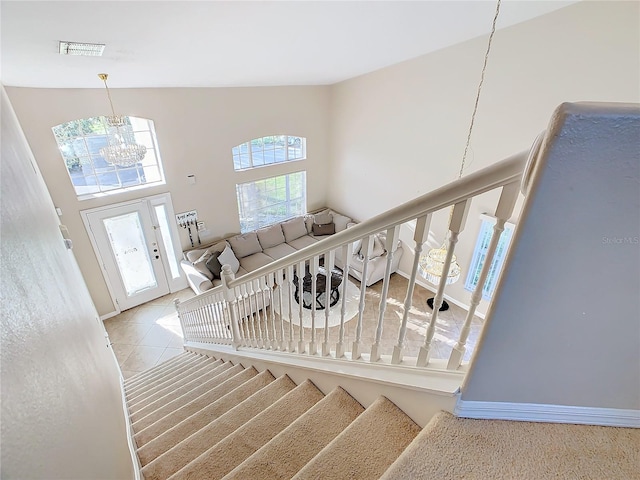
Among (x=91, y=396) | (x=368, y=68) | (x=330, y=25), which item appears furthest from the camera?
(x=368, y=68)

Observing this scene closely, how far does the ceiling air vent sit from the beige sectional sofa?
3179 mm

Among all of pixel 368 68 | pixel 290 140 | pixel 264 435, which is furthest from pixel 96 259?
pixel 368 68

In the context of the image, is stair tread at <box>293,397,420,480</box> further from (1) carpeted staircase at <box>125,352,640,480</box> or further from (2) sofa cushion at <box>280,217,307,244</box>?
(2) sofa cushion at <box>280,217,307,244</box>

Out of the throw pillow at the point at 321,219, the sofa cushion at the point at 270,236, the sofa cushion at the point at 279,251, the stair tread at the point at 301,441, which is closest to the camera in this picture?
the stair tread at the point at 301,441

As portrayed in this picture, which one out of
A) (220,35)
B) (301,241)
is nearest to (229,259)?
(301,241)

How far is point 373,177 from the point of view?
5.77 meters

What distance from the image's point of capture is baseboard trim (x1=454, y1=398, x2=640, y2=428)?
→ 2.84 feet

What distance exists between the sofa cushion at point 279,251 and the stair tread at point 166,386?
2843 millimetres

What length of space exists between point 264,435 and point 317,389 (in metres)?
0.36

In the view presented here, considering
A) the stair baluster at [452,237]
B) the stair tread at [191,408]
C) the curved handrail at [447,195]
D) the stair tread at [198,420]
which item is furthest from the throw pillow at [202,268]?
the stair baluster at [452,237]

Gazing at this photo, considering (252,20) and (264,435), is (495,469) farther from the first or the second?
(252,20)

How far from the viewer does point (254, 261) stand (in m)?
5.42

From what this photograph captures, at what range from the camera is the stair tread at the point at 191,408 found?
188 centimetres

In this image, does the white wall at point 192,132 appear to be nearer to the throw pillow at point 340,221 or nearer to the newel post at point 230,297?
the throw pillow at point 340,221
